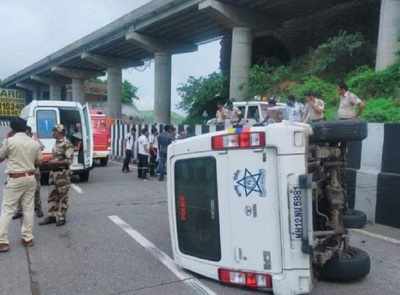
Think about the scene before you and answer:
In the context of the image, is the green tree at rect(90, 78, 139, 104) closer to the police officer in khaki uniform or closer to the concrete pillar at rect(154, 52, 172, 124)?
the concrete pillar at rect(154, 52, 172, 124)

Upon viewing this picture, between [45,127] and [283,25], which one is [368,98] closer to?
[45,127]

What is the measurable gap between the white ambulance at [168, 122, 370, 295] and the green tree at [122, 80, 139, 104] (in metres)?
75.8

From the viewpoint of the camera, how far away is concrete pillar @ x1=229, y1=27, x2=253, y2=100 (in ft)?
81.0

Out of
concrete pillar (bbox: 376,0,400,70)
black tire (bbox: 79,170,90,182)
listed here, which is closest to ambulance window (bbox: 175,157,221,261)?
black tire (bbox: 79,170,90,182)

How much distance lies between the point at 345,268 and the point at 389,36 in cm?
1458

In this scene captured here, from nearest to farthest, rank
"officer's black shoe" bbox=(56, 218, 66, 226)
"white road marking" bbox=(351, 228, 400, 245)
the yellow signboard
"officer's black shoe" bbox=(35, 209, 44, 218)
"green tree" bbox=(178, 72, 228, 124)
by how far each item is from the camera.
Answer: "white road marking" bbox=(351, 228, 400, 245), "officer's black shoe" bbox=(56, 218, 66, 226), "officer's black shoe" bbox=(35, 209, 44, 218), "green tree" bbox=(178, 72, 228, 124), the yellow signboard

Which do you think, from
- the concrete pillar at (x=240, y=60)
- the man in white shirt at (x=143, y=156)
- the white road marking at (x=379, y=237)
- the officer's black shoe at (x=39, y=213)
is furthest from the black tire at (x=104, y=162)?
the white road marking at (x=379, y=237)

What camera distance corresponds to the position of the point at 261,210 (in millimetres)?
4156

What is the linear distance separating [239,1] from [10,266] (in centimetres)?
2034

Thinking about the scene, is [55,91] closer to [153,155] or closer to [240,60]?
[240,60]

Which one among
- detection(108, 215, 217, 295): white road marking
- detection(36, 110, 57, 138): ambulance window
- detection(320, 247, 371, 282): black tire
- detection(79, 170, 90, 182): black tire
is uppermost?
detection(36, 110, 57, 138): ambulance window

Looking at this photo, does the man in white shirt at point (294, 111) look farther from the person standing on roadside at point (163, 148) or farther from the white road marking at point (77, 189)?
the white road marking at point (77, 189)

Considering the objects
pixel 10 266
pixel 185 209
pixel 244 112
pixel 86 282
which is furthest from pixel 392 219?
pixel 244 112

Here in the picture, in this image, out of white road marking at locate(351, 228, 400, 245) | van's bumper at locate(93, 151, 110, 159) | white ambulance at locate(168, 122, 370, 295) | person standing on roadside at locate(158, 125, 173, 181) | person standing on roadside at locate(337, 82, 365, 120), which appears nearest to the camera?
white ambulance at locate(168, 122, 370, 295)
